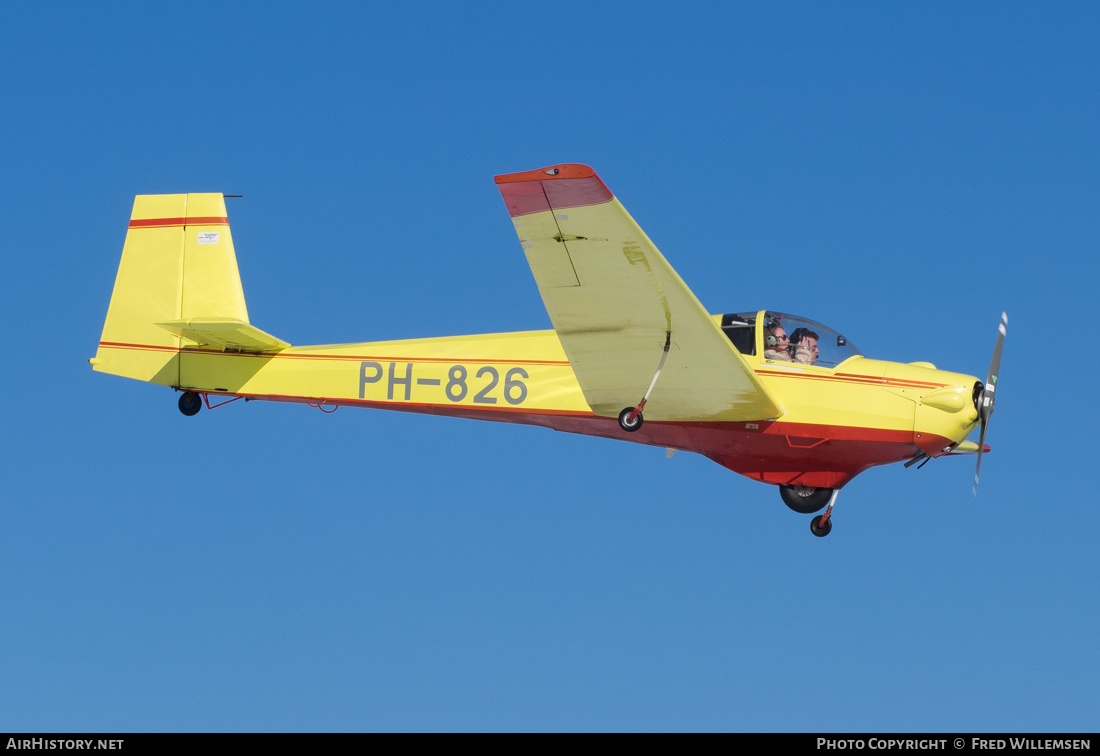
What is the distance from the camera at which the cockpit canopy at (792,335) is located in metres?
14.1

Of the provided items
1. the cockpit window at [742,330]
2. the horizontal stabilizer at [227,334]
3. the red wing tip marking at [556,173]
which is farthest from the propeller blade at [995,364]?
the horizontal stabilizer at [227,334]

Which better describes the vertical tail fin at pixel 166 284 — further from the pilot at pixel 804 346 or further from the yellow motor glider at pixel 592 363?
the pilot at pixel 804 346

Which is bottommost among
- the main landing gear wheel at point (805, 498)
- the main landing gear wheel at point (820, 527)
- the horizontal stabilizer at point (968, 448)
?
the main landing gear wheel at point (820, 527)

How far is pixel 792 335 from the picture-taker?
14.2 meters

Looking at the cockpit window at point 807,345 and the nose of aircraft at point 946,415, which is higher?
the cockpit window at point 807,345

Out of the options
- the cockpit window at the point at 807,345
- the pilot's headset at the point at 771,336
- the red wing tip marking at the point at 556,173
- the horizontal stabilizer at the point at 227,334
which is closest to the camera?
the red wing tip marking at the point at 556,173

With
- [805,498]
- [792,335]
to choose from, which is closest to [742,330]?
[792,335]

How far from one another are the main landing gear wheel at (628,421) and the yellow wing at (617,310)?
16 cm

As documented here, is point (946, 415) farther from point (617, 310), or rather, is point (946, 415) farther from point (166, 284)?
point (166, 284)

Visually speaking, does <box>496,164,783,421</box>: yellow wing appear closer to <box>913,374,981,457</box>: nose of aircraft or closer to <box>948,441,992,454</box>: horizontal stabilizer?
<box>913,374,981,457</box>: nose of aircraft

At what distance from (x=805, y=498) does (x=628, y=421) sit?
2657 millimetres
